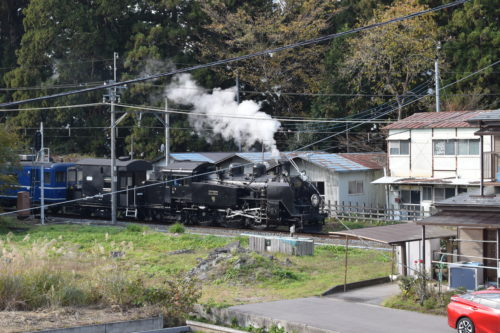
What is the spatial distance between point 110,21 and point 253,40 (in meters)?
11.0

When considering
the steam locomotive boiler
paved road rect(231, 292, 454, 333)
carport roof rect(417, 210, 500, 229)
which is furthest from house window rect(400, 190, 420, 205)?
paved road rect(231, 292, 454, 333)

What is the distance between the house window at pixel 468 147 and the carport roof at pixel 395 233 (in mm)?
14618

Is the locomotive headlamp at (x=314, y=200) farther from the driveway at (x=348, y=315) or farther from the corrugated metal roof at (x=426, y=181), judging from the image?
the driveway at (x=348, y=315)

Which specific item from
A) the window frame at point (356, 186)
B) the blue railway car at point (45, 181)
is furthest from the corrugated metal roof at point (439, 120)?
the blue railway car at point (45, 181)

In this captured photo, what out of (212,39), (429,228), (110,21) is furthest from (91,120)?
(429,228)

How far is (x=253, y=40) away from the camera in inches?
1865

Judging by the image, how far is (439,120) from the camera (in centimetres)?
3438

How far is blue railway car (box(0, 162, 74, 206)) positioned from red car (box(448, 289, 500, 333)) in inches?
1038

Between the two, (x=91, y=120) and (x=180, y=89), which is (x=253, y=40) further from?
(x=91, y=120)

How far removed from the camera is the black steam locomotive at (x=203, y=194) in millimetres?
29375

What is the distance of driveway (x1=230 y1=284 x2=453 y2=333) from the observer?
13.9 m

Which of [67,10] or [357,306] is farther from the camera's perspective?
[67,10]

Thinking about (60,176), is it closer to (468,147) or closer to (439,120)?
(439,120)

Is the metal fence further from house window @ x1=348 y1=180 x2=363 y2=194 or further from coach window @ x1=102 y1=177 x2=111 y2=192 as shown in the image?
coach window @ x1=102 y1=177 x2=111 y2=192
